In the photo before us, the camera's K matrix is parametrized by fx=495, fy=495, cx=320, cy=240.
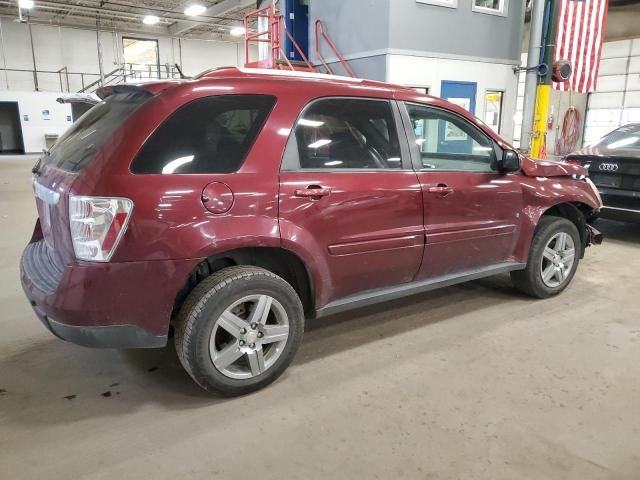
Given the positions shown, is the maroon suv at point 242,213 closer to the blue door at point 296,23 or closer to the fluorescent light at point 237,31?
the blue door at point 296,23

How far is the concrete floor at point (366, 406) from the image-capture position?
2223 mm

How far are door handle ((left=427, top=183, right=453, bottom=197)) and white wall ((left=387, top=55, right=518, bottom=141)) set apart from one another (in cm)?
515

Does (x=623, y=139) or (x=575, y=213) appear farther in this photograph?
(x=623, y=139)

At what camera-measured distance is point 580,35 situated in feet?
32.2

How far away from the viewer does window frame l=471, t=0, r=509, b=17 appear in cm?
886

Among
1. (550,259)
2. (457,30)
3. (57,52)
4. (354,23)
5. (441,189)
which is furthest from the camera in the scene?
(57,52)

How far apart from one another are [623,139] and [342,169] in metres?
5.58

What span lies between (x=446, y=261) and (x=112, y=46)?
2556 cm

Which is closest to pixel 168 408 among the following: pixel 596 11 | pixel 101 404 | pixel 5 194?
pixel 101 404

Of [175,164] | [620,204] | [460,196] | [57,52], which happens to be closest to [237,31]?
[57,52]

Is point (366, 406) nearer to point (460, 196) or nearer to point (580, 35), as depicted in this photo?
point (460, 196)

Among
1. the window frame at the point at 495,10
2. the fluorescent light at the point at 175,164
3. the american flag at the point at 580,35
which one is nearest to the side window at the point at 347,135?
the fluorescent light at the point at 175,164

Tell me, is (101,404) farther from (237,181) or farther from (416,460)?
(416,460)

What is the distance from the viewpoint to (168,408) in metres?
2.66
